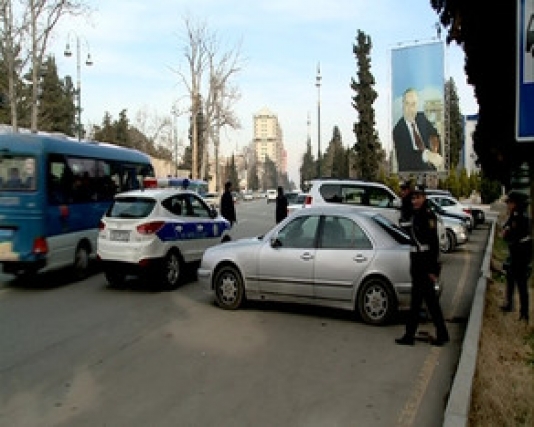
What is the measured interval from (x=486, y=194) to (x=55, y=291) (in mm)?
45791

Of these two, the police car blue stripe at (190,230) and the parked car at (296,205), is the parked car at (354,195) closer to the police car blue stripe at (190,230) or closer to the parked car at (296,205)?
the parked car at (296,205)

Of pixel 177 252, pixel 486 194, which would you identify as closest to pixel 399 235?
pixel 177 252

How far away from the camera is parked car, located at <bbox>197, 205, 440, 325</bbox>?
796 cm

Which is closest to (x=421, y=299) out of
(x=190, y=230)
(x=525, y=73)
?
(x=525, y=73)

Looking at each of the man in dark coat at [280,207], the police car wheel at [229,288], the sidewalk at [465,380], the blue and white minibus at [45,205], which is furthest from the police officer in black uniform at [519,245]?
the man in dark coat at [280,207]

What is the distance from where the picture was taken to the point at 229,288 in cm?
904

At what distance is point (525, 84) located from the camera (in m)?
3.26

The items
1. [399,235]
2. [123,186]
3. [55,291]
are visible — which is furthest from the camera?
[123,186]

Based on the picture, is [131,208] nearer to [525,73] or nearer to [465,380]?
[465,380]

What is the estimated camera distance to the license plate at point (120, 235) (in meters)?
10.5


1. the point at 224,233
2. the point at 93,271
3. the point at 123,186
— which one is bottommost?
the point at 93,271

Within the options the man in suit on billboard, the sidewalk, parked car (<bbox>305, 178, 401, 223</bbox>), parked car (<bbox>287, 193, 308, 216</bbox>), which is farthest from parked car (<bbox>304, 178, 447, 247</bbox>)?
the man in suit on billboard

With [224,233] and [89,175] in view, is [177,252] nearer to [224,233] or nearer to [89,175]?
[224,233]

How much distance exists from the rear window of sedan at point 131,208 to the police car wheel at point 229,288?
93.6 inches
